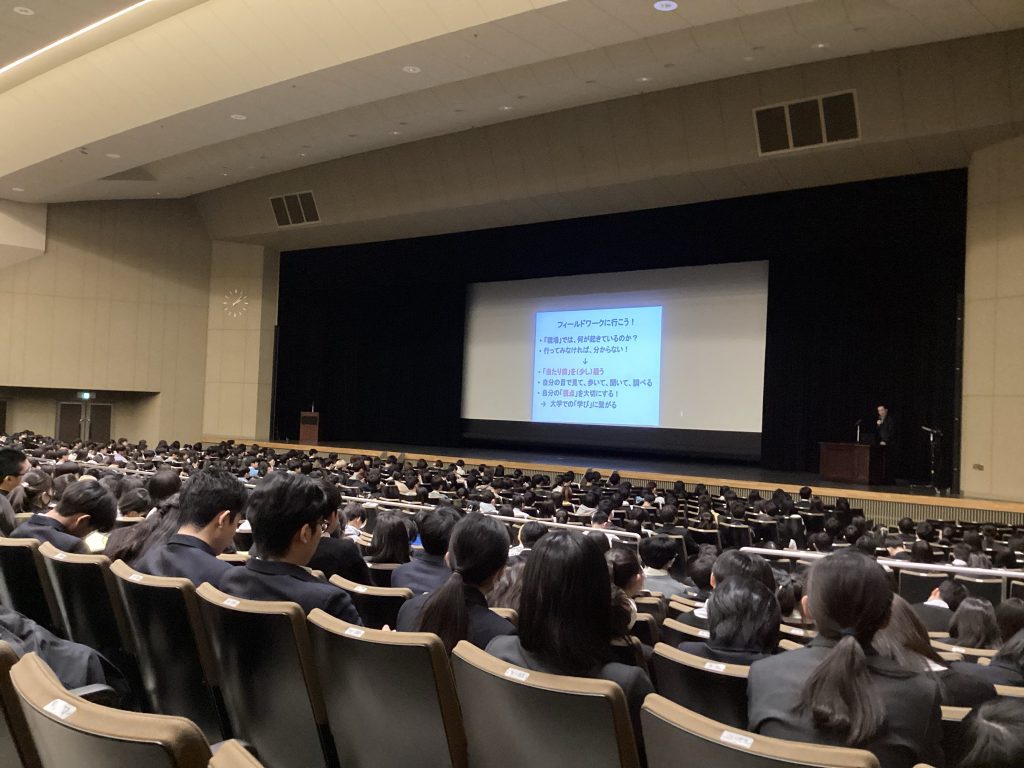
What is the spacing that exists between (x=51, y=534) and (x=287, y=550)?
1641mm

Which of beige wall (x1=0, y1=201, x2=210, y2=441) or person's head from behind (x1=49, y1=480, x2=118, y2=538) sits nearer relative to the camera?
person's head from behind (x1=49, y1=480, x2=118, y2=538)

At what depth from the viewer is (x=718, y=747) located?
1451 mm

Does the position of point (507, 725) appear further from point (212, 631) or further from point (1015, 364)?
point (1015, 364)

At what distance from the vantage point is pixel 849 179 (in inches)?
538

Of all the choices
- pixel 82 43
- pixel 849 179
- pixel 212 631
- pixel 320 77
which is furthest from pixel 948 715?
pixel 82 43

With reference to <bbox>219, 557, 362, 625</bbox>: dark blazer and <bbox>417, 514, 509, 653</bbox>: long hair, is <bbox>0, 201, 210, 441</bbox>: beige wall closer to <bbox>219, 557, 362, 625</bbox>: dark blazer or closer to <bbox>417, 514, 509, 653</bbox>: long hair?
<bbox>219, 557, 362, 625</bbox>: dark blazer

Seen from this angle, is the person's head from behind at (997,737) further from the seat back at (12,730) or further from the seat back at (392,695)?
the seat back at (12,730)

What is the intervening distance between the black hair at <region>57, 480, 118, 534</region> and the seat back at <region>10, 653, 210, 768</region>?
2.88m

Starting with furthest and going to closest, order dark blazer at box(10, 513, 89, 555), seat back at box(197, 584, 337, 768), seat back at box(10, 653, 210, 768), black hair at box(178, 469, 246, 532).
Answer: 1. dark blazer at box(10, 513, 89, 555)
2. black hair at box(178, 469, 246, 532)
3. seat back at box(197, 584, 337, 768)
4. seat back at box(10, 653, 210, 768)

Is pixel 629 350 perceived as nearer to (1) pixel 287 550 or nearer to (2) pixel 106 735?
(1) pixel 287 550

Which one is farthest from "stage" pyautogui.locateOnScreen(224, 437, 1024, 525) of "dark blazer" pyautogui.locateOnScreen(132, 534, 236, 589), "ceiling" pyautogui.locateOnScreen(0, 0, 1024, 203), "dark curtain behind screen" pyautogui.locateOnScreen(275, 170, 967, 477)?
"dark blazer" pyautogui.locateOnScreen(132, 534, 236, 589)

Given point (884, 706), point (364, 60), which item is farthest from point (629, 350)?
point (884, 706)

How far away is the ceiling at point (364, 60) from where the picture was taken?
9555 millimetres

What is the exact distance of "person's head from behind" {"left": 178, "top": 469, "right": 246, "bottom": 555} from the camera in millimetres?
3363
